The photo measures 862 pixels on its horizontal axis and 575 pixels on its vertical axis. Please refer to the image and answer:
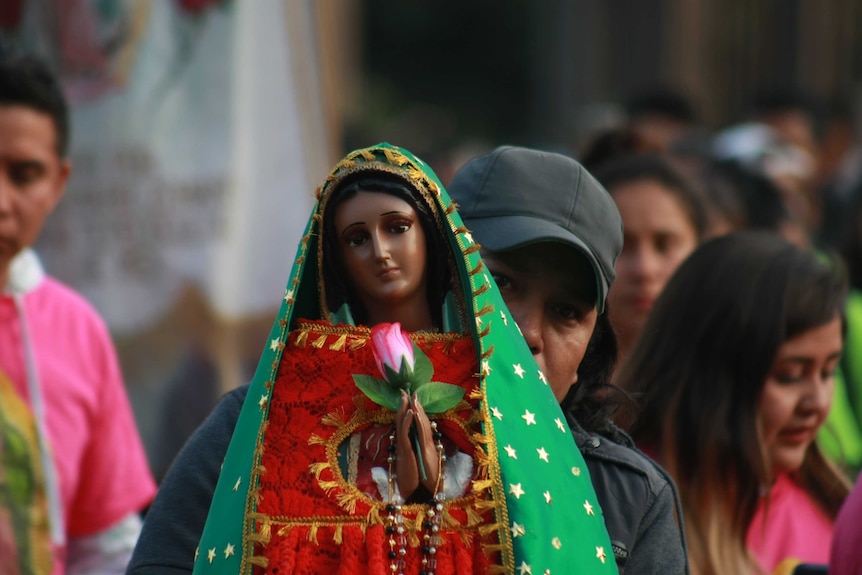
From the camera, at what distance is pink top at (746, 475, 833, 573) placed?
11.9 ft

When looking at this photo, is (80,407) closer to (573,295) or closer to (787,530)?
(573,295)

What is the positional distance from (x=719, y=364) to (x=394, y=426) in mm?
1547

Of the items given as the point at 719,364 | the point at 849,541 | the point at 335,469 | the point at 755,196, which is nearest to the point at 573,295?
the point at 335,469

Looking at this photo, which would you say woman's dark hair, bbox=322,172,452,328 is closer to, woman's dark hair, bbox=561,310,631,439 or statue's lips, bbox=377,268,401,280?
statue's lips, bbox=377,268,401,280

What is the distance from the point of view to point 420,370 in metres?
2.30

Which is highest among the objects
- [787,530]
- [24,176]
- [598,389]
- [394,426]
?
[24,176]

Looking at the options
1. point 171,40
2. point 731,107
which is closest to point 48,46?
point 171,40

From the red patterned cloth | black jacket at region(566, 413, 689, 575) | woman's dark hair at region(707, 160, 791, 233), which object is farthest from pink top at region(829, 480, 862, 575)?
woman's dark hair at region(707, 160, 791, 233)

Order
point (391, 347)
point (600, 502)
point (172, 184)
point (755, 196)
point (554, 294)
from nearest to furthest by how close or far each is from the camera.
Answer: point (391, 347) < point (600, 502) < point (554, 294) < point (172, 184) < point (755, 196)

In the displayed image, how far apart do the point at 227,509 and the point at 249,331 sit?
244cm

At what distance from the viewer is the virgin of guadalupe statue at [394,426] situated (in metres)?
2.26

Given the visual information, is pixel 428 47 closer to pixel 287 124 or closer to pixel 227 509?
pixel 287 124

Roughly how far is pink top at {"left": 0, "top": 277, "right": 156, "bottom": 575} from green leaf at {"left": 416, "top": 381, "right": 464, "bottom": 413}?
165 centimetres

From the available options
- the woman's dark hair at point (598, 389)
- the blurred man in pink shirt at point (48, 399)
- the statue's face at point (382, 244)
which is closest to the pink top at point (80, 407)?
the blurred man in pink shirt at point (48, 399)
